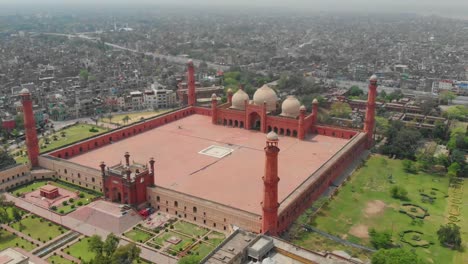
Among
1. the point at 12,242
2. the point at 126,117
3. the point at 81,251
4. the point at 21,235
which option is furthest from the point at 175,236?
the point at 126,117

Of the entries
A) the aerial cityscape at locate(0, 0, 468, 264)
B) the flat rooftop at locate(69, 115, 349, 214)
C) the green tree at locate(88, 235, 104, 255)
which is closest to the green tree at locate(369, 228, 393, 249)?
the aerial cityscape at locate(0, 0, 468, 264)

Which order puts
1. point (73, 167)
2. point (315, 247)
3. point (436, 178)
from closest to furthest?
point (315, 247), point (73, 167), point (436, 178)

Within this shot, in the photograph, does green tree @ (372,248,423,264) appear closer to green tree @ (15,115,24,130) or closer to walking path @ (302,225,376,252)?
walking path @ (302,225,376,252)

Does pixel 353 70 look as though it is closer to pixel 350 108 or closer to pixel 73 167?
pixel 350 108

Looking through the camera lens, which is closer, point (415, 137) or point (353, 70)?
point (415, 137)

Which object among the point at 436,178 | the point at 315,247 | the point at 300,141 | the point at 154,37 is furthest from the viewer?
the point at 154,37

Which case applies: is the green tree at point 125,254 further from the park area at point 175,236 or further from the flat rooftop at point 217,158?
the flat rooftop at point 217,158

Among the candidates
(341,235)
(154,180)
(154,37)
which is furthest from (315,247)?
(154,37)
